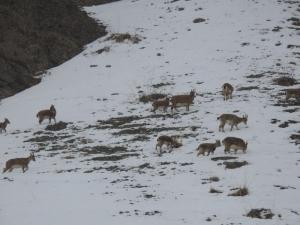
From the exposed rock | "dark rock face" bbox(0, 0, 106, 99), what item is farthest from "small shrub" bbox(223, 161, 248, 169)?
"dark rock face" bbox(0, 0, 106, 99)

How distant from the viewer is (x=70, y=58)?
3491 cm

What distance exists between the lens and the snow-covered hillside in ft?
42.1

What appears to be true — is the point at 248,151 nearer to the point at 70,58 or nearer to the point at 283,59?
the point at 283,59

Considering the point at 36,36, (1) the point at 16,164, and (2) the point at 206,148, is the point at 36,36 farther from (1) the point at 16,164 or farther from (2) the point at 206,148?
(2) the point at 206,148

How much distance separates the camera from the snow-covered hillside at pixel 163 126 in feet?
42.1

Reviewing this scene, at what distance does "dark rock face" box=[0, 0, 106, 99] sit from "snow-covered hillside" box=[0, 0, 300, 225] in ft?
3.67

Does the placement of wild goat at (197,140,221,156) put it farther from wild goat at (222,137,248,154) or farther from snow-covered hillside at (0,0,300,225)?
wild goat at (222,137,248,154)

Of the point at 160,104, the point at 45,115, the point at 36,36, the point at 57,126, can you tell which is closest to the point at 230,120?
the point at 160,104

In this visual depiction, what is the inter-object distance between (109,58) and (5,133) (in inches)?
501

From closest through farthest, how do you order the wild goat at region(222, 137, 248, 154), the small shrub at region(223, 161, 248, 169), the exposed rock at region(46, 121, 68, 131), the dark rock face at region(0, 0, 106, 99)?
the small shrub at region(223, 161, 248, 169), the wild goat at region(222, 137, 248, 154), the exposed rock at region(46, 121, 68, 131), the dark rock face at region(0, 0, 106, 99)

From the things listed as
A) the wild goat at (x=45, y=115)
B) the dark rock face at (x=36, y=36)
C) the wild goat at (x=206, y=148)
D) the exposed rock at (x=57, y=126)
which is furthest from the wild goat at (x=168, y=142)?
the dark rock face at (x=36, y=36)

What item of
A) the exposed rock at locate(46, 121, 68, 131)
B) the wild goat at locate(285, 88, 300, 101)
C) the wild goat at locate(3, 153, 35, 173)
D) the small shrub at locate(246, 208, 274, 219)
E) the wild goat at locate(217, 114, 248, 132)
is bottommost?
the small shrub at locate(246, 208, 274, 219)

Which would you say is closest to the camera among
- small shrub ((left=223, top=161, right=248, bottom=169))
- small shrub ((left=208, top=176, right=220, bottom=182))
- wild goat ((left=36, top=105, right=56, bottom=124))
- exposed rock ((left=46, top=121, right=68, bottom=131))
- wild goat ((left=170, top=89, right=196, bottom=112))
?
small shrub ((left=208, top=176, right=220, bottom=182))

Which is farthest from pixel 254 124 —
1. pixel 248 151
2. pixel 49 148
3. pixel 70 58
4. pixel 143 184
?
pixel 70 58
